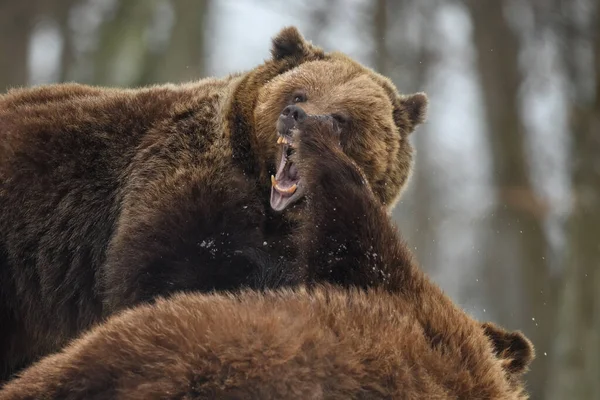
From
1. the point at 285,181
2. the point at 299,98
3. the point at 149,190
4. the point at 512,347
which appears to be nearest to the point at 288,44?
the point at 299,98

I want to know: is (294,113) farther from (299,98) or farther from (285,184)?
(299,98)

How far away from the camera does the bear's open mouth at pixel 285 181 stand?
15.4ft

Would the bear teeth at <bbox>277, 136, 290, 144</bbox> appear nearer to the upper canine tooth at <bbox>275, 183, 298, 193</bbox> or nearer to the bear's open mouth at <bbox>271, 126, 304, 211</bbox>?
the bear's open mouth at <bbox>271, 126, 304, 211</bbox>

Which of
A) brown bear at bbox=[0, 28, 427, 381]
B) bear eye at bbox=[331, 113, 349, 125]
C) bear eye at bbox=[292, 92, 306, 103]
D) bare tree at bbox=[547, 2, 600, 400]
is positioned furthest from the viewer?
bare tree at bbox=[547, 2, 600, 400]

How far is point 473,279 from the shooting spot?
52.9 feet

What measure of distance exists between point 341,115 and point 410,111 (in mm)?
937

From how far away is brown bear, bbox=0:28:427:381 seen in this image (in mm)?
4508

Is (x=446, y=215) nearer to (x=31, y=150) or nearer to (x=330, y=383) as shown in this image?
(x=31, y=150)

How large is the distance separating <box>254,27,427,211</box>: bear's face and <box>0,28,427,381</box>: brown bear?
0.04 ft

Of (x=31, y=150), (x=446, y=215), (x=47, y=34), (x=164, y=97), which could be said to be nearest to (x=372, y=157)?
(x=164, y=97)

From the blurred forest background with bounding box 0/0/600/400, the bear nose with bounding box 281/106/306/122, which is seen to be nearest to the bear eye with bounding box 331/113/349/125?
the bear nose with bounding box 281/106/306/122

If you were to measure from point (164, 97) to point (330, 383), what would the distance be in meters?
2.99

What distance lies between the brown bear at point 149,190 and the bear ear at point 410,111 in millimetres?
348

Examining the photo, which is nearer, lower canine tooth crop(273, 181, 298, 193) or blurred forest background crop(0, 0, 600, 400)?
lower canine tooth crop(273, 181, 298, 193)
